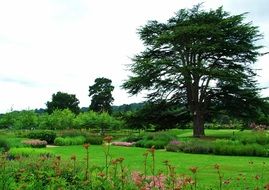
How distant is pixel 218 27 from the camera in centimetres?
2983

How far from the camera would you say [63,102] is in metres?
81.6

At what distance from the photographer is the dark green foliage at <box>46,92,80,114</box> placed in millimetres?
81250

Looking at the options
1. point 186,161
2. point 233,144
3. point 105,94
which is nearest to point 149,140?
point 233,144

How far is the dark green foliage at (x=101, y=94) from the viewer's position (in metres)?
73.9

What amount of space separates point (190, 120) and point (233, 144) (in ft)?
44.1

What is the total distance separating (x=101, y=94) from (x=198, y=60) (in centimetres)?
4423

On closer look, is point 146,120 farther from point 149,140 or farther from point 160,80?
point 149,140

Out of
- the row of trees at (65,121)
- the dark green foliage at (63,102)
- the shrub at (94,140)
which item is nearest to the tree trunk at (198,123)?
the shrub at (94,140)

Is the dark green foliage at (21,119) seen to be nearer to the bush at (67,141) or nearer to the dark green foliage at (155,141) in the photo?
the bush at (67,141)

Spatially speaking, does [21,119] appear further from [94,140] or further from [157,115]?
[94,140]

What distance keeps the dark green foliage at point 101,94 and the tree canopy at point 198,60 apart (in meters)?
41.2

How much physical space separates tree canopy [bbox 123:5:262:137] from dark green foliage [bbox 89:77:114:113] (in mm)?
41192

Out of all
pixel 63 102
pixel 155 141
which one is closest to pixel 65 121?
pixel 155 141

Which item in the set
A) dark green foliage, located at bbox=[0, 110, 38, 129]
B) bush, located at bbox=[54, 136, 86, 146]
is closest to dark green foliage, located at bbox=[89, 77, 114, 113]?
dark green foliage, located at bbox=[0, 110, 38, 129]
